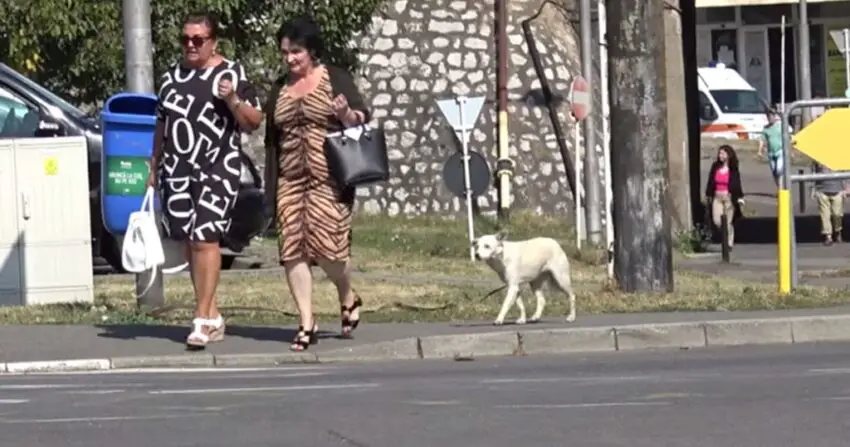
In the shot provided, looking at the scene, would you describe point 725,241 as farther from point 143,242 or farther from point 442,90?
point 143,242

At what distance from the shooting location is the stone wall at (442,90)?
94.4 ft

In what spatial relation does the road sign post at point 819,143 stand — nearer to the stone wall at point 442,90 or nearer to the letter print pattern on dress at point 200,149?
the letter print pattern on dress at point 200,149

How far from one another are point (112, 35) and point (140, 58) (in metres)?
8.28

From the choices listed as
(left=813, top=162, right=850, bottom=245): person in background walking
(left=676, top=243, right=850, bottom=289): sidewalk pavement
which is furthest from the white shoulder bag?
(left=813, top=162, right=850, bottom=245): person in background walking

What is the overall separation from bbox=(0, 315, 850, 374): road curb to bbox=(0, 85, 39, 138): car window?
6482 millimetres

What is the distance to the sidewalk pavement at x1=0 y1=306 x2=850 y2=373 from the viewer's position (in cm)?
1163

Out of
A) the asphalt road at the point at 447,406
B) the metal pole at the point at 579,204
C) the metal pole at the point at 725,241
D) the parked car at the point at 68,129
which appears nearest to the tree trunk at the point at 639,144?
the parked car at the point at 68,129

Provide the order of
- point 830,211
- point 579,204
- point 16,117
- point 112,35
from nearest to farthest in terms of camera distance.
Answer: point 16,117 → point 112,35 → point 579,204 → point 830,211

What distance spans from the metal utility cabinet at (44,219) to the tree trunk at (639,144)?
4215 millimetres

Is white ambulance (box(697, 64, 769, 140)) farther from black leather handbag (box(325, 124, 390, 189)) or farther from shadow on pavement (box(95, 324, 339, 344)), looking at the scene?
black leather handbag (box(325, 124, 390, 189))

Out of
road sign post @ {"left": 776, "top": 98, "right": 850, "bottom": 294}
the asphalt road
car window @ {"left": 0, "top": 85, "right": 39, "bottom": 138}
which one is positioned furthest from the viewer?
car window @ {"left": 0, "top": 85, "right": 39, "bottom": 138}

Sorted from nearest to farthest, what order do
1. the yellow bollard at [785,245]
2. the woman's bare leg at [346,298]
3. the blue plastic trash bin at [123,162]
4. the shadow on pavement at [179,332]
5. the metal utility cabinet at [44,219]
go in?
the woman's bare leg at [346,298] → the shadow on pavement at [179,332] → the blue plastic trash bin at [123,162] → the metal utility cabinet at [44,219] → the yellow bollard at [785,245]

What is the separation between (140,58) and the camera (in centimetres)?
1412

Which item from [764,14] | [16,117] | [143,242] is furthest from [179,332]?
[764,14]
